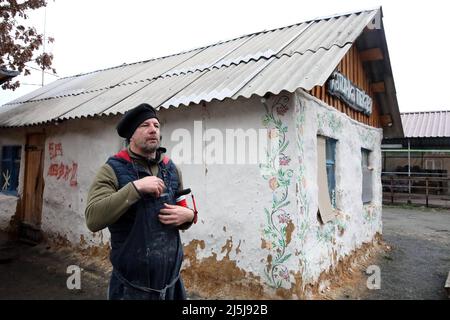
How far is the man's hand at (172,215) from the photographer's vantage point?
2045mm

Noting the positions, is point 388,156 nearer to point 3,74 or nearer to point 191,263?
point 191,263

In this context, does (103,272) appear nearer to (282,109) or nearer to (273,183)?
(273,183)

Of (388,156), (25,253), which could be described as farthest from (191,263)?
(388,156)

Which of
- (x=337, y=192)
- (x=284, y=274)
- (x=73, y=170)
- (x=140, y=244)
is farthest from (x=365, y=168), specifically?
(x=140, y=244)

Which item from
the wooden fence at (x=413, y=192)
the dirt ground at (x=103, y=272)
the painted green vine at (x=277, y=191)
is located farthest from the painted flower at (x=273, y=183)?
the wooden fence at (x=413, y=192)

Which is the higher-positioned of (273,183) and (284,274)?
(273,183)

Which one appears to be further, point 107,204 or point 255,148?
point 255,148

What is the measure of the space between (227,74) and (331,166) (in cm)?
234

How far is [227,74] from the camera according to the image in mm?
5266

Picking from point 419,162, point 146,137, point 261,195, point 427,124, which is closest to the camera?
point 146,137

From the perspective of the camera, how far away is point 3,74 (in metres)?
5.95

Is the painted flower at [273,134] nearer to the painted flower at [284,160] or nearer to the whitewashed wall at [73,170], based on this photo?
the painted flower at [284,160]

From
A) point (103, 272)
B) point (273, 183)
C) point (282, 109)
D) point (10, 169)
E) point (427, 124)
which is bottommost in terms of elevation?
point (103, 272)
